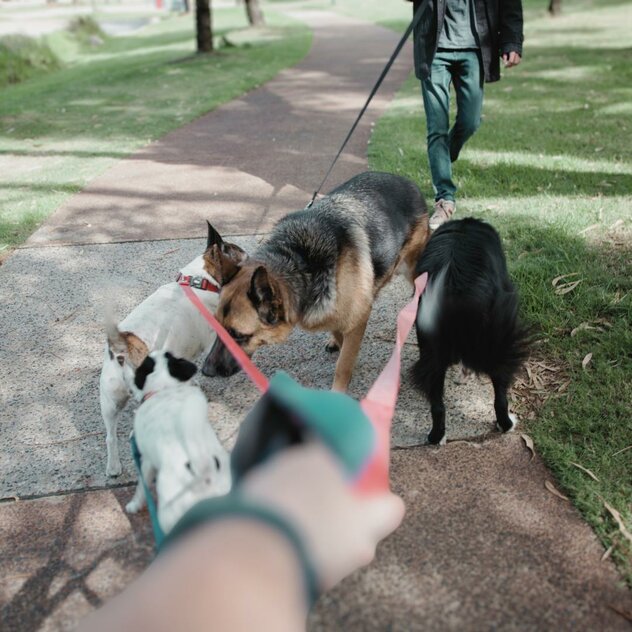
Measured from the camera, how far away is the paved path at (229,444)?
244cm

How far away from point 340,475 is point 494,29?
5.55 m

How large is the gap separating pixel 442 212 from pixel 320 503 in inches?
201

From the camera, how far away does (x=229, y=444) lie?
11.1 feet

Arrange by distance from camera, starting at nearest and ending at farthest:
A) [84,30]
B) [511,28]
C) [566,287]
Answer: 1. [566,287]
2. [511,28]
3. [84,30]

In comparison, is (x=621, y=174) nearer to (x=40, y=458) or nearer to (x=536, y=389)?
(x=536, y=389)

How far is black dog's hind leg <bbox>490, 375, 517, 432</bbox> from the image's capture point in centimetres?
322

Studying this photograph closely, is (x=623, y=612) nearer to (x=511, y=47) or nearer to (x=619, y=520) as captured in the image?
(x=619, y=520)

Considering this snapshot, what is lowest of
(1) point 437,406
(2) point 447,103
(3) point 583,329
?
(3) point 583,329

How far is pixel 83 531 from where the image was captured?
2885mm

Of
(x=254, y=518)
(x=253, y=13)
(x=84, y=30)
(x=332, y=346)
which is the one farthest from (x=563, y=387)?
(x=84, y=30)

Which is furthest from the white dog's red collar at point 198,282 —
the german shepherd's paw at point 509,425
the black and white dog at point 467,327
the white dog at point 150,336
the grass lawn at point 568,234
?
the grass lawn at point 568,234

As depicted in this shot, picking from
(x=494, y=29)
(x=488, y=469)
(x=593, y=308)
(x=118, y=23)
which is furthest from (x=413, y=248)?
(x=118, y=23)

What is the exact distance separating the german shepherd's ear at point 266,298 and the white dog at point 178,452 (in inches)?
30.6

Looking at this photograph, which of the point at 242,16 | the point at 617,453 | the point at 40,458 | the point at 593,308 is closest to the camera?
the point at 617,453
